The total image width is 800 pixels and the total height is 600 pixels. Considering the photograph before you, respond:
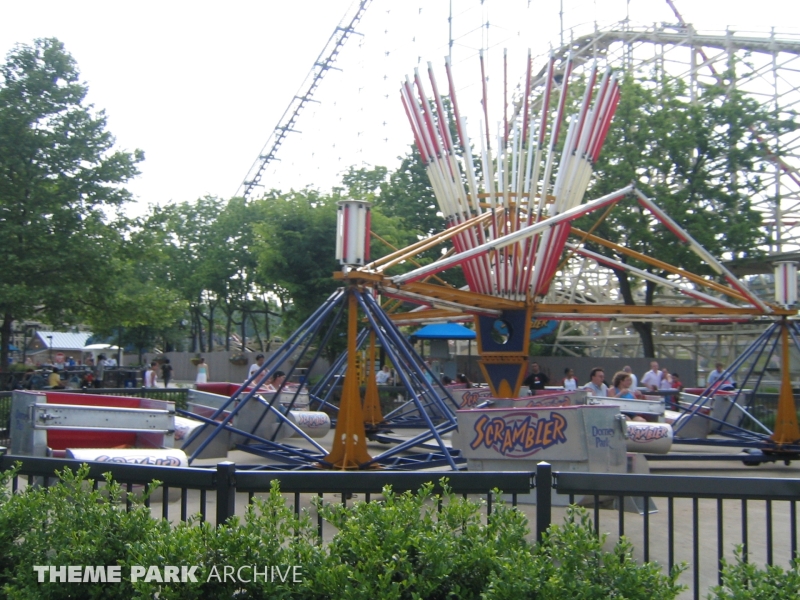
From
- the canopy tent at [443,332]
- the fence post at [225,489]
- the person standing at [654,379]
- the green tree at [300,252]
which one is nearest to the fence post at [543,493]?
the fence post at [225,489]

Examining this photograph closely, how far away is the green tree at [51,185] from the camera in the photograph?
21.0 metres

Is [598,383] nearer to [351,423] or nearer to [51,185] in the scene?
[351,423]

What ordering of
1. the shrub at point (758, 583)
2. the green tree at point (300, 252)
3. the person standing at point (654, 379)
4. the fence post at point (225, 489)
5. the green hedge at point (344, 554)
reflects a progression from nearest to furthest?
the shrub at point (758, 583)
the green hedge at point (344, 554)
the fence post at point (225, 489)
the person standing at point (654, 379)
the green tree at point (300, 252)

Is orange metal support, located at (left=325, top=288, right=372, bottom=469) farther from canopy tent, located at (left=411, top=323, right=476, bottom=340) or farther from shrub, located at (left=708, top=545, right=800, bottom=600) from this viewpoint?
canopy tent, located at (left=411, top=323, right=476, bottom=340)

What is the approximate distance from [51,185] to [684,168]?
722 inches

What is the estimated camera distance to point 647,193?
84.8ft

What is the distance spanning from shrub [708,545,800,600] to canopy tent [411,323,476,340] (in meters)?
22.5

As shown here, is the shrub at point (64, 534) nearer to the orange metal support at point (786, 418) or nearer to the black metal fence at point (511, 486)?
the black metal fence at point (511, 486)

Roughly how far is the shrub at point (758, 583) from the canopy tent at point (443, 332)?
2252cm

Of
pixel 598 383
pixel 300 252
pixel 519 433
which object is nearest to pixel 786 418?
pixel 598 383

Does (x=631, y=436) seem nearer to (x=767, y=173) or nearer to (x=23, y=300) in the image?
(x=23, y=300)

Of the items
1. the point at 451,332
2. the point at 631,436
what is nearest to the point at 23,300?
the point at 451,332

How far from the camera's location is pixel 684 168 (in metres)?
25.9

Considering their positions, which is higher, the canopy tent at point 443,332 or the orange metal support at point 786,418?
the canopy tent at point 443,332
